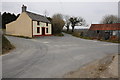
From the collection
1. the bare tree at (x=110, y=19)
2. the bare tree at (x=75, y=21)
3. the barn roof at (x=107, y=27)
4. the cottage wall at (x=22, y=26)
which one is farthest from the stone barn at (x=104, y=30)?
the cottage wall at (x=22, y=26)

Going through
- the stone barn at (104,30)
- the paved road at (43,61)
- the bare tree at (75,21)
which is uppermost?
the bare tree at (75,21)

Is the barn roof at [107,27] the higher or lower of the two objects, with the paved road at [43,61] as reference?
higher

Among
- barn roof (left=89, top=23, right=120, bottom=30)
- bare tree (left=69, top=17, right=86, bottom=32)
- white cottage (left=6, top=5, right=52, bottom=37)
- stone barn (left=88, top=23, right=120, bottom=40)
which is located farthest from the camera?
bare tree (left=69, top=17, right=86, bottom=32)

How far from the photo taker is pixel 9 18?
4338 cm

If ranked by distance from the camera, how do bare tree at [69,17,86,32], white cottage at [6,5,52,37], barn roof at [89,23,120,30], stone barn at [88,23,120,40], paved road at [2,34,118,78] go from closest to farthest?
paved road at [2,34,118,78] < white cottage at [6,5,52,37] < stone barn at [88,23,120,40] < barn roof at [89,23,120,30] < bare tree at [69,17,86,32]

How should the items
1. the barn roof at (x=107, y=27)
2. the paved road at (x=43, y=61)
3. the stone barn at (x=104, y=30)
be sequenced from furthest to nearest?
the barn roof at (x=107, y=27)
the stone barn at (x=104, y=30)
the paved road at (x=43, y=61)

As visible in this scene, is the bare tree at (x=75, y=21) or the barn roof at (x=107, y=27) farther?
the bare tree at (x=75, y=21)

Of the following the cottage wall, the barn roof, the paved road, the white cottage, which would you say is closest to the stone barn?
the barn roof

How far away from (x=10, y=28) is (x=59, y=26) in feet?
48.8

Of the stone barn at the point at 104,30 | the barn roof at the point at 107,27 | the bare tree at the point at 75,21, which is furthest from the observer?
the bare tree at the point at 75,21

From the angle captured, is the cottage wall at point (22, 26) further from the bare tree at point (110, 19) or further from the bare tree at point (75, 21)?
the bare tree at point (110, 19)

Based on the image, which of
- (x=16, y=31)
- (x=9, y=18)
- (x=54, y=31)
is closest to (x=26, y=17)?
(x=16, y=31)

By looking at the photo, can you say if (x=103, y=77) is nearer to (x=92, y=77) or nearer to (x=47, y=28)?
(x=92, y=77)

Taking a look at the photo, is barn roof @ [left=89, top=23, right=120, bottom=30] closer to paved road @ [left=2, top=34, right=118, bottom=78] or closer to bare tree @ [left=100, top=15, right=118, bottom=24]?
bare tree @ [left=100, top=15, right=118, bottom=24]
